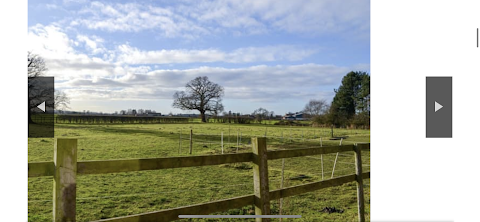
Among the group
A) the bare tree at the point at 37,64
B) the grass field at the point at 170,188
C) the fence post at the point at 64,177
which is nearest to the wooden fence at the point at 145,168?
the fence post at the point at 64,177

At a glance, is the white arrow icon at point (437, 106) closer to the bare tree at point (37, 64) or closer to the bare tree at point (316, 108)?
the bare tree at point (37, 64)

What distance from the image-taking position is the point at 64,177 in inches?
71.2

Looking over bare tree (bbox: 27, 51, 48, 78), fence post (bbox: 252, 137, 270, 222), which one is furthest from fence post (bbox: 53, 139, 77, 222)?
bare tree (bbox: 27, 51, 48, 78)

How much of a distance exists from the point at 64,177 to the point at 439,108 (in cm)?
313

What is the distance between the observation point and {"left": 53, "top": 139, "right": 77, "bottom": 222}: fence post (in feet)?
5.89

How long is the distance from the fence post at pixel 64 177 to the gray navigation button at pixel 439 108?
2.96 meters

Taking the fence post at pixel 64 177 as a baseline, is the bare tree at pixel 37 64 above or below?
above

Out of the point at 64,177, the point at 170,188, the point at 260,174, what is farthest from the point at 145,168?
the point at 170,188

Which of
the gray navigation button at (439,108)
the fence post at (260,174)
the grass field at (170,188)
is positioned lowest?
the grass field at (170,188)

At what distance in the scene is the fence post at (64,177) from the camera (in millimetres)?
1794

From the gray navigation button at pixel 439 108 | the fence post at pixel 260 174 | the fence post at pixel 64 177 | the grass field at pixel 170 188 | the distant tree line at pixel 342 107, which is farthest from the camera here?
the distant tree line at pixel 342 107

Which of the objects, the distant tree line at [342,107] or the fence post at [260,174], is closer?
the fence post at [260,174]

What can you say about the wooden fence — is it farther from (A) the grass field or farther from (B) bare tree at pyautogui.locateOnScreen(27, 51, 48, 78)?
(B) bare tree at pyautogui.locateOnScreen(27, 51, 48, 78)
